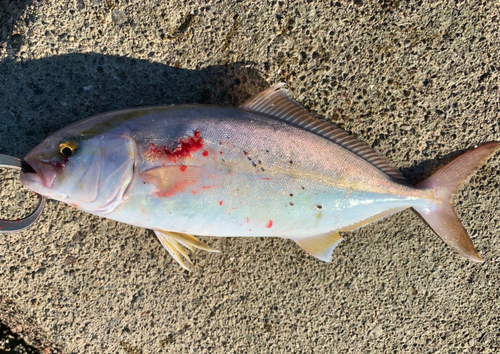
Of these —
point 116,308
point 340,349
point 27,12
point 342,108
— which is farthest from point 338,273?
point 27,12

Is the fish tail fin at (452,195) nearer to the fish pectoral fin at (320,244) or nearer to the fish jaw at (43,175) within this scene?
the fish pectoral fin at (320,244)

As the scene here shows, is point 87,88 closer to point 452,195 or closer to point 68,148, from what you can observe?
point 68,148

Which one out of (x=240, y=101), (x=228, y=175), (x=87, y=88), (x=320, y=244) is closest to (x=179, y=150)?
(x=228, y=175)

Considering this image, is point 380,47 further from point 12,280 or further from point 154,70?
point 12,280

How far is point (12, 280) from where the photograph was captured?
6.85 feet

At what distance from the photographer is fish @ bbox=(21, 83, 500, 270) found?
5.59 feet

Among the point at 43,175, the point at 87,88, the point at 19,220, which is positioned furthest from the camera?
the point at 87,88

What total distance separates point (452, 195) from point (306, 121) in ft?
3.51

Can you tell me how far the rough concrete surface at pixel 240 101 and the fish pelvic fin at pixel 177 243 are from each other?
19cm

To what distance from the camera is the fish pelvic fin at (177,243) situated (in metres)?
1.96

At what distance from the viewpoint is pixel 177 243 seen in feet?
6.81

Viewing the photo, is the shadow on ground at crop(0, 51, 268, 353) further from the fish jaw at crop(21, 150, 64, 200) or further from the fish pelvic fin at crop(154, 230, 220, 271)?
the fish pelvic fin at crop(154, 230, 220, 271)

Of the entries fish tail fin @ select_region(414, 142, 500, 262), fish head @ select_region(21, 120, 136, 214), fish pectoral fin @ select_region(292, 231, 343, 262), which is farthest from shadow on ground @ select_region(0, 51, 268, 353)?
fish tail fin @ select_region(414, 142, 500, 262)

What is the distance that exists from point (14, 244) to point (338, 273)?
214 cm
